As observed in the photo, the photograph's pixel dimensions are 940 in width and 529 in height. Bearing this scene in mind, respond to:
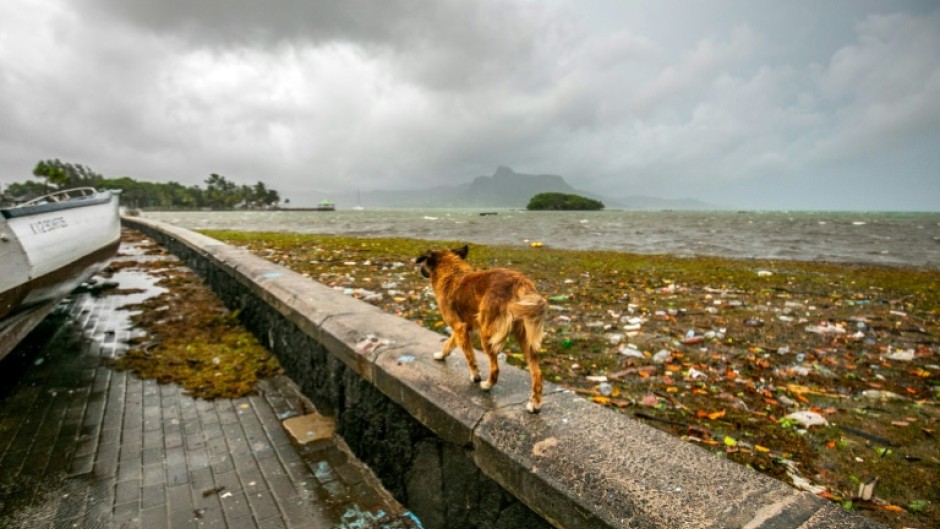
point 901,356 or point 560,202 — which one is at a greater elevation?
point 560,202

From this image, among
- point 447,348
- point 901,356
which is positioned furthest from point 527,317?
point 901,356

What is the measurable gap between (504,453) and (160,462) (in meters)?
2.62

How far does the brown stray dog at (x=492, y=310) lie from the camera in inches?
79.3

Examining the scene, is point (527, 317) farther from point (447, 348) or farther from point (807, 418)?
point (807, 418)

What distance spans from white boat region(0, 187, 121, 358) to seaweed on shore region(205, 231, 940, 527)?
3.85 metres

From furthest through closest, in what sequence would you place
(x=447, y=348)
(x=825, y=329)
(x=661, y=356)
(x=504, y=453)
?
(x=825, y=329)
(x=661, y=356)
(x=447, y=348)
(x=504, y=453)

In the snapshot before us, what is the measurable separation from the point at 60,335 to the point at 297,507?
5.17 meters

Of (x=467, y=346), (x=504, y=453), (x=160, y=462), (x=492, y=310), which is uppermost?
(x=492, y=310)

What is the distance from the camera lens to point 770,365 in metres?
4.77

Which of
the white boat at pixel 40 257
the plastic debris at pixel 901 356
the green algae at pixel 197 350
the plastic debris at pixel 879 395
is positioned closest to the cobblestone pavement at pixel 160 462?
the green algae at pixel 197 350

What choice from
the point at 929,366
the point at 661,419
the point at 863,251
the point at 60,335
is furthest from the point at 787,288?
the point at 863,251

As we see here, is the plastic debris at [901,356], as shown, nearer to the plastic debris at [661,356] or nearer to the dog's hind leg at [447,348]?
the plastic debris at [661,356]

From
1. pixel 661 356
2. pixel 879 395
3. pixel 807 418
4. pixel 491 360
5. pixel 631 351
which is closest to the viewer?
pixel 491 360

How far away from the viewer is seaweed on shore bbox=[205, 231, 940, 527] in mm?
2988
